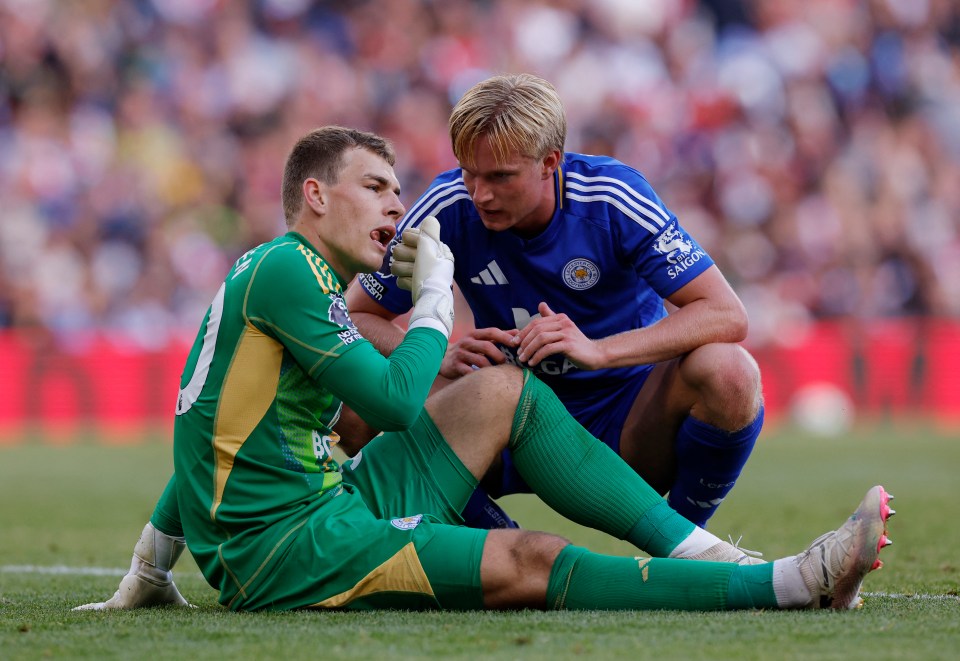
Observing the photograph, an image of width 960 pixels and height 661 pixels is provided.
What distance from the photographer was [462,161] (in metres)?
4.34

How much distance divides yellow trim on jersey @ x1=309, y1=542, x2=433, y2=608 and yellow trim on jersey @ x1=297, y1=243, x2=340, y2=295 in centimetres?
74

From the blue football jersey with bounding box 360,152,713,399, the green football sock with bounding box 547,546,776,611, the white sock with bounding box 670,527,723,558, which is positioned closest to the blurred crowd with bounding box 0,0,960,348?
the blue football jersey with bounding box 360,152,713,399

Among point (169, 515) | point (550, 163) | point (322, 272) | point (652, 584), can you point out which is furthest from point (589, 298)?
point (169, 515)

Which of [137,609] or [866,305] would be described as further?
[866,305]

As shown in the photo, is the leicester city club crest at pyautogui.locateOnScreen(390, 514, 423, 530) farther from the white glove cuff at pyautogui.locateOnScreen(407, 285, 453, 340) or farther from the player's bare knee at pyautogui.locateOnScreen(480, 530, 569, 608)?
the white glove cuff at pyautogui.locateOnScreen(407, 285, 453, 340)

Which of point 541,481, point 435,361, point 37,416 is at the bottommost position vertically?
point 37,416

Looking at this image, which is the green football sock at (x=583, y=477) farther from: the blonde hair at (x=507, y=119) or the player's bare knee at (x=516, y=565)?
the blonde hair at (x=507, y=119)

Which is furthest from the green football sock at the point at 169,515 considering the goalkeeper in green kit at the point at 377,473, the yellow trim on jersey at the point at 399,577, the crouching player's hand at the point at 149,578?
the yellow trim on jersey at the point at 399,577

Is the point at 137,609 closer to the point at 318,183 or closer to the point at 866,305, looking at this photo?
the point at 318,183

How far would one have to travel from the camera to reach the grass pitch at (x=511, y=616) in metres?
2.99

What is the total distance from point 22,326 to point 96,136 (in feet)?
8.26

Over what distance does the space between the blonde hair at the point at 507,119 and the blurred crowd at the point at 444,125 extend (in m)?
10.0

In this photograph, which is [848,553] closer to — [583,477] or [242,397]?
[583,477]

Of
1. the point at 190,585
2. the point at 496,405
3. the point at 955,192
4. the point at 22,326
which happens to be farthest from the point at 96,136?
the point at 496,405
